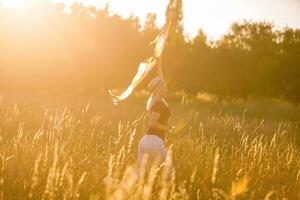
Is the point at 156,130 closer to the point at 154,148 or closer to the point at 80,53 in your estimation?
the point at 154,148

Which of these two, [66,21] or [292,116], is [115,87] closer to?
[66,21]

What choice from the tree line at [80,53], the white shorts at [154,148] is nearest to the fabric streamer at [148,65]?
the white shorts at [154,148]

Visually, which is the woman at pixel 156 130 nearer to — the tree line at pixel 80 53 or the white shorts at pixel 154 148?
the white shorts at pixel 154 148

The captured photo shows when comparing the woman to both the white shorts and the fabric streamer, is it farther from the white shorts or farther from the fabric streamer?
the fabric streamer

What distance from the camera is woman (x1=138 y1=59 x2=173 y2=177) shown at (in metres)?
5.55

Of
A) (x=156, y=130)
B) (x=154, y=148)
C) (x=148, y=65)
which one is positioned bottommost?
(x=154, y=148)

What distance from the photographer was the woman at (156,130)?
5555 millimetres

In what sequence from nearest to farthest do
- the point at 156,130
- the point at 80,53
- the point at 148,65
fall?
the point at 148,65 < the point at 156,130 < the point at 80,53

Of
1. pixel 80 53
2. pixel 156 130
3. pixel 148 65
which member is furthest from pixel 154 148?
pixel 80 53

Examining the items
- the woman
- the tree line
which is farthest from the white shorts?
the tree line

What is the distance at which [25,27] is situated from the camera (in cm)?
2644

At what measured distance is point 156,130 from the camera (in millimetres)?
5691

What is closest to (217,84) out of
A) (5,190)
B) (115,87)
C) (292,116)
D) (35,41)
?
(115,87)

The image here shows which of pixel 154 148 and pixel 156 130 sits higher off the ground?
pixel 156 130
